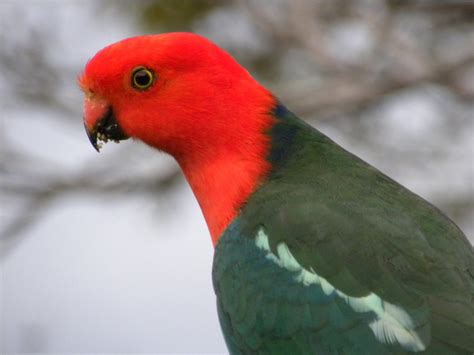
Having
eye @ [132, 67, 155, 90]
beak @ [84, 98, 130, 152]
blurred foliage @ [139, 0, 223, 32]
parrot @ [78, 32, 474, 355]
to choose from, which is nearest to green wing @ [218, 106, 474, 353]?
parrot @ [78, 32, 474, 355]

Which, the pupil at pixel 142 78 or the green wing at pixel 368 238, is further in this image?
the pupil at pixel 142 78

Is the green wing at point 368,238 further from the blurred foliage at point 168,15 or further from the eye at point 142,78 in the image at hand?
the blurred foliage at point 168,15

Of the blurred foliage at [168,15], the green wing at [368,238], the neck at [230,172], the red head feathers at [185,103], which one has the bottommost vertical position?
the green wing at [368,238]

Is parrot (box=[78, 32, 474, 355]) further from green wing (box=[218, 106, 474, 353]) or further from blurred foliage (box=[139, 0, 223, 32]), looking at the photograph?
blurred foliage (box=[139, 0, 223, 32])

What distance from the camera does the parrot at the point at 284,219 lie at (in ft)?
15.0

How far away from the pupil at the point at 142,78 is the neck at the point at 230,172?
1.33ft

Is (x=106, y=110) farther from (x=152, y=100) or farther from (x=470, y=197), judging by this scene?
(x=470, y=197)

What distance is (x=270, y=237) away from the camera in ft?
16.3

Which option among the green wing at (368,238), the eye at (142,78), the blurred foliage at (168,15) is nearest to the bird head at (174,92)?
the eye at (142,78)

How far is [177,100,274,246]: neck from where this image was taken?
5.35 m

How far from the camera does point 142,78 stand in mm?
5555

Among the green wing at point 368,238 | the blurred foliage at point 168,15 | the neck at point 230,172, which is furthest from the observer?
the blurred foliage at point 168,15

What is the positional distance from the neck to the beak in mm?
365

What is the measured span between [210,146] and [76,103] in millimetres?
4287
